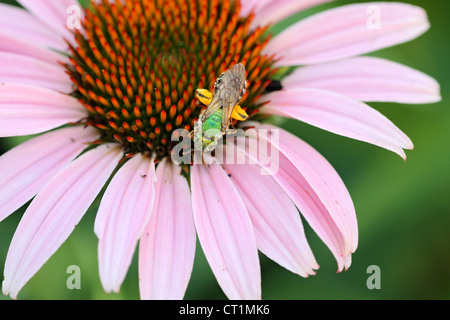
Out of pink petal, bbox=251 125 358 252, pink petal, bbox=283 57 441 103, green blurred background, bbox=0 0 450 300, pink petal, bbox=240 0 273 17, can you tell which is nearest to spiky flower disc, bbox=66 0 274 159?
pink petal, bbox=240 0 273 17

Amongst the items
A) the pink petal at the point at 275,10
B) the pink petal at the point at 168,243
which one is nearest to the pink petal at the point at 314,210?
the pink petal at the point at 168,243

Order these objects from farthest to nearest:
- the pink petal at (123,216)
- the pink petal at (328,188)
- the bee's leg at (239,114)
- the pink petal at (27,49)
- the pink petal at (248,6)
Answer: the pink petal at (248,6), the pink petal at (27,49), the bee's leg at (239,114), the pink petal at (328,188), the pink petal at (123,216)

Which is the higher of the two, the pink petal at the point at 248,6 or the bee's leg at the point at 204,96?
the pink petal at the point at 248,6

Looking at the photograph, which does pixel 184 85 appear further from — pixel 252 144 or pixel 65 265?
pixel 65 265

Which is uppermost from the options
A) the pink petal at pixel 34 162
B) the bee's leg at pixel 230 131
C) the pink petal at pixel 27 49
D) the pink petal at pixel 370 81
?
the pink petal at pixel 27 49

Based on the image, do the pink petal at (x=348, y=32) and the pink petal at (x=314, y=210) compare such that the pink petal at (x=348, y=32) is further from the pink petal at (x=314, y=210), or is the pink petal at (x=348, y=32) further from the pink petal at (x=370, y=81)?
the pink petal at (x=314, y=210)

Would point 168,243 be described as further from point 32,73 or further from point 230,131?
point 32,73
